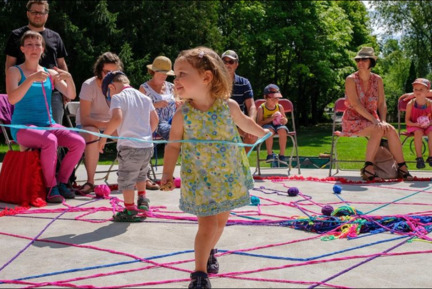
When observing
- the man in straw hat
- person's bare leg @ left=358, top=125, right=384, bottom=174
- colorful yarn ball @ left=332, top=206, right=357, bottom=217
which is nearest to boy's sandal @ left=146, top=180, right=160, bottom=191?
the man in straw hat

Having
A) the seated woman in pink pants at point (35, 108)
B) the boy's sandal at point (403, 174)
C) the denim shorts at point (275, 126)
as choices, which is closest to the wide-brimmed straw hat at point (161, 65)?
the seated woman in pink pants at point (35, 108)

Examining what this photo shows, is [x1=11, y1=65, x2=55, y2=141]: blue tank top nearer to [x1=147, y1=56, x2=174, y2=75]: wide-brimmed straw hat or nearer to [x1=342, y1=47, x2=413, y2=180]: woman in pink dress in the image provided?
[x1=147, y1=56, x2=174, y2=75]: wide-brimmed straw hat

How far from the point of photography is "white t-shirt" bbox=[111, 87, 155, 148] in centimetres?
450

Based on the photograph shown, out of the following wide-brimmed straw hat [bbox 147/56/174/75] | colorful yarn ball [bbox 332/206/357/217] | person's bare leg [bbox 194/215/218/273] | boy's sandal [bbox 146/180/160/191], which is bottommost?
boy's sandal [bbox 146/180/160/191]

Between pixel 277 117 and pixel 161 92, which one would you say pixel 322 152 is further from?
pixel 161 92

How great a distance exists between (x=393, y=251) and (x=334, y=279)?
2.54 ft

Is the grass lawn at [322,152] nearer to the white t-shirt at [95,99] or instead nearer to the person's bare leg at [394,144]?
the person's bare leg at [394,144]

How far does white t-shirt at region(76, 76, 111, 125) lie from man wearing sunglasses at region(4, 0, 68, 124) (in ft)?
1.03

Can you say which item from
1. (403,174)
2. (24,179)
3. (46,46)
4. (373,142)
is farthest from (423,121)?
(24,179)

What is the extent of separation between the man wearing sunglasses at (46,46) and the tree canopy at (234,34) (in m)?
9.22

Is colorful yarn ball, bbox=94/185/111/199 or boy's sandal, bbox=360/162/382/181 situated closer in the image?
colorful yarn ball, bbox=94/185/111/199

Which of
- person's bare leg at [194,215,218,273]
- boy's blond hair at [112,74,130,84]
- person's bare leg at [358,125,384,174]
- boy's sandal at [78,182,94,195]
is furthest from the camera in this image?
person's bare leg at [358,125,384,174]

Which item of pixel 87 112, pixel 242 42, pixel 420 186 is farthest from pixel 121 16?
pixel 420 186

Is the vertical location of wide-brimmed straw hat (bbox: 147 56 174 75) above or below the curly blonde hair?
above
